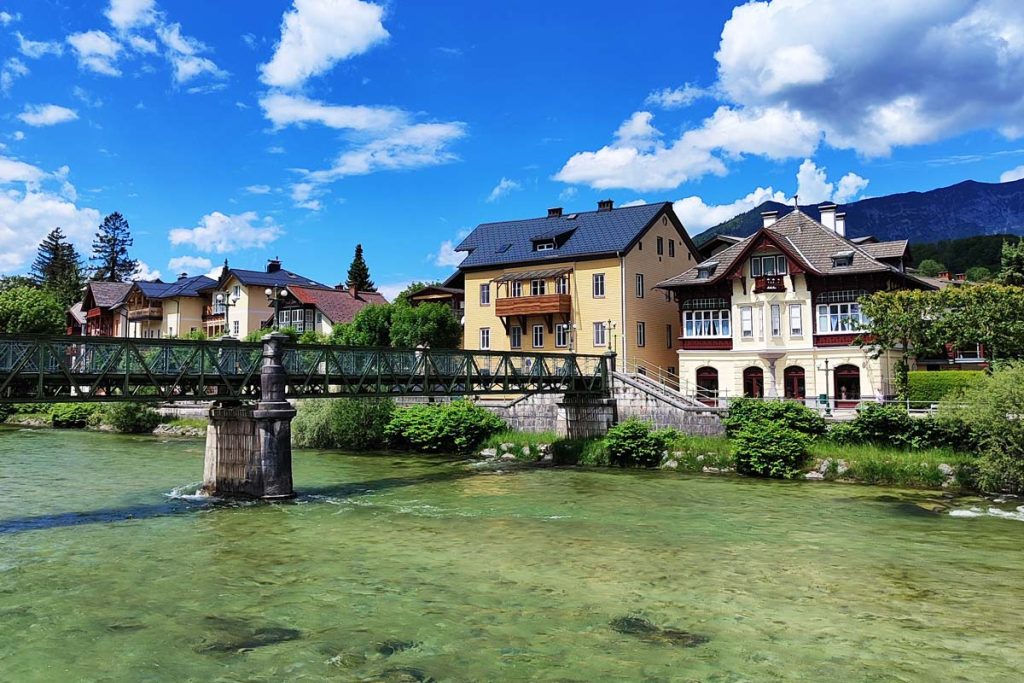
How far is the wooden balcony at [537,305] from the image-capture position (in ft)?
172

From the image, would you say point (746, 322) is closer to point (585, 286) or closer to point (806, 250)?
point (806, 250)

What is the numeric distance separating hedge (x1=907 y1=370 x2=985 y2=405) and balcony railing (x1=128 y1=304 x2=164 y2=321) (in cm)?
7747

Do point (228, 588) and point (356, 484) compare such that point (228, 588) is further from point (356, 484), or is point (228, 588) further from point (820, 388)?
point (820, 388)

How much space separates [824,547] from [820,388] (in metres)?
25.8

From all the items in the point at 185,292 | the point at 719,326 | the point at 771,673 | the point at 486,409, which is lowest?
the point at 771,673

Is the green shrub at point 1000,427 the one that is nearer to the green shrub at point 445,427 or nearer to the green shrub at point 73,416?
the green shrub at point 445,427

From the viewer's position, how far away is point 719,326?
4716 cm

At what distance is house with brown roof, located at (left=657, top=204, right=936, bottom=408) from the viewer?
4231 centimetres

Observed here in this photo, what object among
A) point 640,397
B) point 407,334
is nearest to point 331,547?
point 640,397

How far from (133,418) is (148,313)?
3353cm

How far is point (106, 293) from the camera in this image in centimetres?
9425

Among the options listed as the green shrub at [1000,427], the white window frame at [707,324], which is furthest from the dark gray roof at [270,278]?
the green shrub at [1000,427]

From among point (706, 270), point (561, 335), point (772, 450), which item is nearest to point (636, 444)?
point (772, 450)

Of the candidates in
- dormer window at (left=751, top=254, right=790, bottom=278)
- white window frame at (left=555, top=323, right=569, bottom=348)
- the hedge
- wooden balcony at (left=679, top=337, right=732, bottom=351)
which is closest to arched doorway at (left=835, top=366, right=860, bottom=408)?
the hedge
